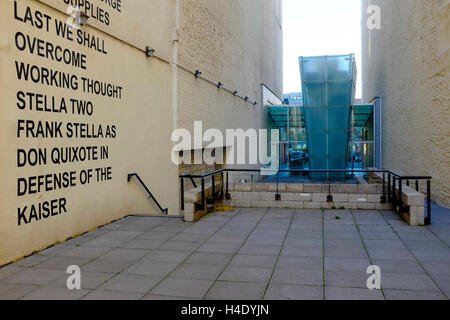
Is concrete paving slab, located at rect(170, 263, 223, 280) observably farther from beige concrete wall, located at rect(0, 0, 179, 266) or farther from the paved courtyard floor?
beige concrete wall, located at rect(0, 0, 179, 266)

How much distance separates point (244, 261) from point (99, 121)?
4.96 metres

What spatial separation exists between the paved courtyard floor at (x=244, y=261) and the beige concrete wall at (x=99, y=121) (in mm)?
577

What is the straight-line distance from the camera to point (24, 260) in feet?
22.2

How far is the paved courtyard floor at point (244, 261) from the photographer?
5.20m

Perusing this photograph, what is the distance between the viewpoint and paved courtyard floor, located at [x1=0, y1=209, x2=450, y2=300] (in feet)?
17.1

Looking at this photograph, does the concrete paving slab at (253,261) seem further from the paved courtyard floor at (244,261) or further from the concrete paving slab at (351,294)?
the concrete paving slab at (351,294)

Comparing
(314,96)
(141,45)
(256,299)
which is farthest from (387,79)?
(256,299)

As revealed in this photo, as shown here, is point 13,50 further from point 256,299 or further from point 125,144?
point 256,299

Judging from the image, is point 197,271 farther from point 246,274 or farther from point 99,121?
point 99,121

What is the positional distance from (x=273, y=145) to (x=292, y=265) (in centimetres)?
2639

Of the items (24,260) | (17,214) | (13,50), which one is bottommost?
(24,260)

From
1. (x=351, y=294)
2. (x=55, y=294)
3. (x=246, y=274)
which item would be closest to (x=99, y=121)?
(x=55, y=294)

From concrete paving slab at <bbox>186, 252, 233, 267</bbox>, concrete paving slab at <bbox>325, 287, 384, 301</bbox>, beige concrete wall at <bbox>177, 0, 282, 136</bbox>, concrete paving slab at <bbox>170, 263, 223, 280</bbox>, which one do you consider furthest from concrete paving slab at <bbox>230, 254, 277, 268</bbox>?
beige concrete wall at <bbox>177, 0, 282, 136</bbox>

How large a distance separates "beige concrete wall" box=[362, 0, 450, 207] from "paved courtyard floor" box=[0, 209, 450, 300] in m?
4.23
